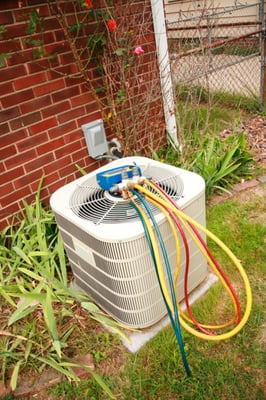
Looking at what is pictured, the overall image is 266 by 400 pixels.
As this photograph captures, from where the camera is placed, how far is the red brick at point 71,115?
2.65 m

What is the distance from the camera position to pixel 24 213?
8.51 ft

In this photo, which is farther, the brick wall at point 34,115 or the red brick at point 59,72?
the red brick at point 59,72

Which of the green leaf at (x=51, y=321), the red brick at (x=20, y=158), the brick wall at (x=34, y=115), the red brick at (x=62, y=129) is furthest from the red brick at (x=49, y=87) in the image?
the green leaf at (x=51, y=321)

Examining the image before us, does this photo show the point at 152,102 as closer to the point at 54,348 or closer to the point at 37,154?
the point at 37,154

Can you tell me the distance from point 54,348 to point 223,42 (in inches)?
138

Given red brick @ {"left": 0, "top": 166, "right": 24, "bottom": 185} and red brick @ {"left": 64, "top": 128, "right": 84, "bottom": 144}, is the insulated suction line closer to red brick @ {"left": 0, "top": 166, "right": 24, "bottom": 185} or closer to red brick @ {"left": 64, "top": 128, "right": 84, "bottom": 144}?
red brick @ {"left": 0, "top": 166, "right": 24, "bottom": 185}

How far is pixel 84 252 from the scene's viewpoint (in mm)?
1826

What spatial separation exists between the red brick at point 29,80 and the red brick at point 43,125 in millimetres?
264

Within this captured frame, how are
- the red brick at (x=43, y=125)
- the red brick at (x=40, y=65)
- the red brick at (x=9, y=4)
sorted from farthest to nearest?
the red brick at (x=43, y=125) → the red brick at (x=40, y=65) → the red brick at (x=9, y=4)

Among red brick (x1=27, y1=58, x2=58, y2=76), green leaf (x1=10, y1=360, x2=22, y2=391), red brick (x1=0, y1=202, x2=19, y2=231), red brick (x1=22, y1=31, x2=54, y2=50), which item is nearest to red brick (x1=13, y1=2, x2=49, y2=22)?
red brick (x1=22, y1=31, x2=54, y2=50)

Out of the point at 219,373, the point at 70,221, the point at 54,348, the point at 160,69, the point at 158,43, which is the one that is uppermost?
the point at 158,43

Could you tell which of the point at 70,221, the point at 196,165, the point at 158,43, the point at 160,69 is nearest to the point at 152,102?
the point at 160,69

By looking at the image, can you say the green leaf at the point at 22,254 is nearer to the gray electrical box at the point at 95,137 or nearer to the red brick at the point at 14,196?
the red brick at the point at 14,196

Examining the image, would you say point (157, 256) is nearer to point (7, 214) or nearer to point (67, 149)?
point (7, 214)
